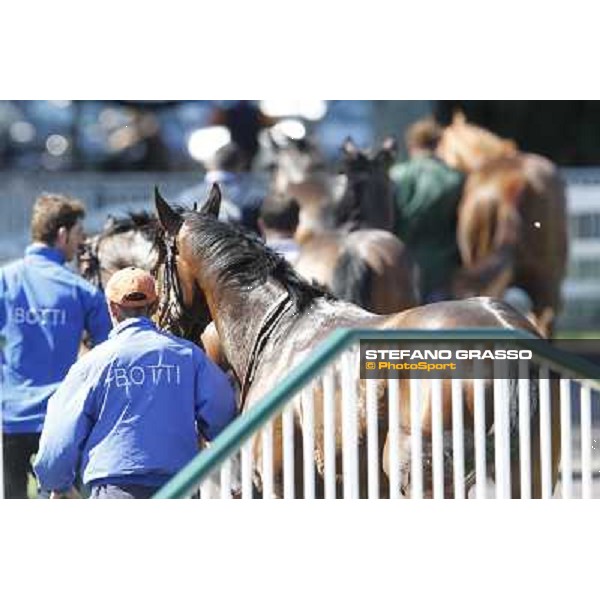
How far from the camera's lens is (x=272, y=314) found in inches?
355

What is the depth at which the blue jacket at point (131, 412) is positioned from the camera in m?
8.50

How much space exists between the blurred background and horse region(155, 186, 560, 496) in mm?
159

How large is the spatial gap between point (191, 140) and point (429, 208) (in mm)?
926

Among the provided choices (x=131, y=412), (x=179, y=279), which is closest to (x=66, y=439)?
(x=131, y=412)

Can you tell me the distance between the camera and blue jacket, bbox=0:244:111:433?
899 cm

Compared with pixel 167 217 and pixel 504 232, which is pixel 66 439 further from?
pixel 504 232

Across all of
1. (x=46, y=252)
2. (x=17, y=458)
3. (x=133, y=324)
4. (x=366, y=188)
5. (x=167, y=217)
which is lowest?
(x=17, y=458)

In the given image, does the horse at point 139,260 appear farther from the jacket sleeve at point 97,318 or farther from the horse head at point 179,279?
the jacket sleeve at point 97,318

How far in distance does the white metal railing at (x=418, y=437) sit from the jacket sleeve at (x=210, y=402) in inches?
4.8

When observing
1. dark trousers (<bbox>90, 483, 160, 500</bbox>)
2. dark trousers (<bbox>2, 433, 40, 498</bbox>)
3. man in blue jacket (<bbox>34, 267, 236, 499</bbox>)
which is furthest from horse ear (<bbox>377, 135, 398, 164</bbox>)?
dark trousers (<bbox>2, 433, 40, 498</bbox>)

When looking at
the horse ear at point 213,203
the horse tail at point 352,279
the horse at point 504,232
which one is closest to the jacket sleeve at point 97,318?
the horse ear at point 213,203

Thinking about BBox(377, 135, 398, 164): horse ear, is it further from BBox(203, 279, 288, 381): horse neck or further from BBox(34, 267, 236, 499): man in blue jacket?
BBox(34, 267, 236, 499): man in blue jacket

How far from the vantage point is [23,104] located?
29.1 ft
